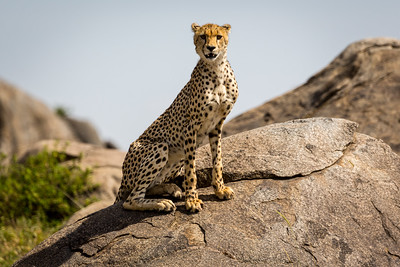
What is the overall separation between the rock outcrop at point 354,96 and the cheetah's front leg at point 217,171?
177 inches

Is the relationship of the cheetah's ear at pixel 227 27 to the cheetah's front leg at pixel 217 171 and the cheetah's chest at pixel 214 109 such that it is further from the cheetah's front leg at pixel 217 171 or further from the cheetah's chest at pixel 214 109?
the cheetah's front leg at pixel 217 171

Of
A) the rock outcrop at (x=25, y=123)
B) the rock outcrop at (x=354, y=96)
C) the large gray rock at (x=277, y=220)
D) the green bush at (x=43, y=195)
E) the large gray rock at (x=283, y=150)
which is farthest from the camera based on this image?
the rock outcrop at (x=25, y=123)

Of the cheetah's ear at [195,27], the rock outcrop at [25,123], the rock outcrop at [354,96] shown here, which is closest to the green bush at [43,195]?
the rock outcrop at [354,96]

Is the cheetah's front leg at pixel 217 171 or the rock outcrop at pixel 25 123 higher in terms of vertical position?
the cheetah's front leg at pixel 217 171

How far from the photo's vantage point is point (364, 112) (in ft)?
31.8

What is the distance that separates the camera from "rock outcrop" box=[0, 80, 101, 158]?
23.6 meters

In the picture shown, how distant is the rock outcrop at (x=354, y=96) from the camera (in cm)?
954

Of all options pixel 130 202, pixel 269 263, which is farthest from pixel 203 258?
pixel 130 202

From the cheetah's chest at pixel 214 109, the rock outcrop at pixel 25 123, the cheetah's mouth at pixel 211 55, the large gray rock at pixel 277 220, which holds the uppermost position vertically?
the cheetah's mouth at pixel 211 55

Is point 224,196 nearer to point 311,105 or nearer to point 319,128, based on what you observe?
point 319,128

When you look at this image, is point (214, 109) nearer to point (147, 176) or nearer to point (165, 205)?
point (147, 176)

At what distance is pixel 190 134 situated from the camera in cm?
555

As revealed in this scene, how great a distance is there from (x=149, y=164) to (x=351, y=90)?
583cm

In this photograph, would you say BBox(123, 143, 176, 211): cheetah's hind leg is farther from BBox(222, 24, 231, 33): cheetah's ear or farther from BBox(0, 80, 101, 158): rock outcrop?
BBox(0, 80, 101, 158): rock outcrop
